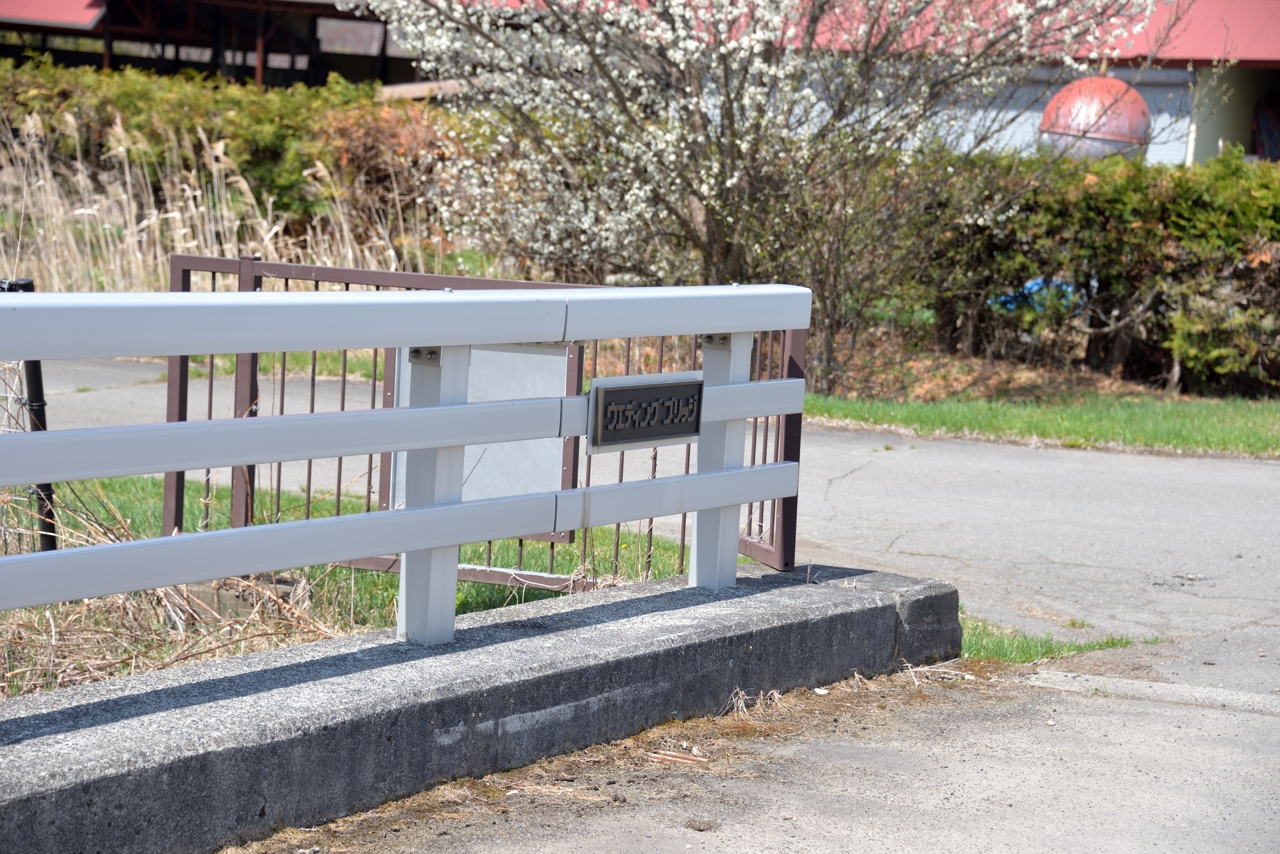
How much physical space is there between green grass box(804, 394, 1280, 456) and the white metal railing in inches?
247

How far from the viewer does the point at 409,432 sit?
3.49 meters

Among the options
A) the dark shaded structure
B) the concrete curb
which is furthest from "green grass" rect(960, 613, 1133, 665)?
the dark shaded structure

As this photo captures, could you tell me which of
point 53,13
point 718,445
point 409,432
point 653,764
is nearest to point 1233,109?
point 718,445

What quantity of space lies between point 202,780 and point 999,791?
6.70 feet

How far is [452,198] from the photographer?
13.4 m

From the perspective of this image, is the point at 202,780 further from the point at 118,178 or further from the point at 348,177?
the point at 118,178

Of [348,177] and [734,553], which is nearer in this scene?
[734,553]

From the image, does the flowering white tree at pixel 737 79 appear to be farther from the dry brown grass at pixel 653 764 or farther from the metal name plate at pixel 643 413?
the dry brown grass at pixel 653 764

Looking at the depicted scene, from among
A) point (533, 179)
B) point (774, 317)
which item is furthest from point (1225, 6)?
point (774, 317)

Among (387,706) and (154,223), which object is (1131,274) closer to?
(154,223)

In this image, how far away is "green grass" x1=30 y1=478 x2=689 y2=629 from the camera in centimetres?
530

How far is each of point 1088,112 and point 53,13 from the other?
22348 millimetres

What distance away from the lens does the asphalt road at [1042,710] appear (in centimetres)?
335

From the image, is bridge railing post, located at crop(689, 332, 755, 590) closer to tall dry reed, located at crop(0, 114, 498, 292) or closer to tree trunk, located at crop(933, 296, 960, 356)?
tall dry reed, located at crop(0, 114, 498, 292)
